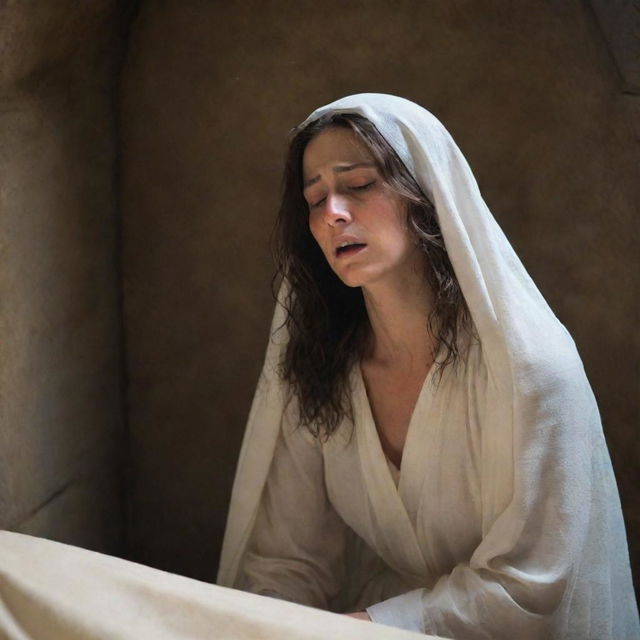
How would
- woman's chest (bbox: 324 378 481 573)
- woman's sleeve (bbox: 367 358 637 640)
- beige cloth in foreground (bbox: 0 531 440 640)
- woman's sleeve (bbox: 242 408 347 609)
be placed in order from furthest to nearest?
1. woman's sleeve (bbox: 242 408 347 609)
2. woman's chest (bbox: 324 378 481 573)
3. woman's sleeve (bbox: 367 358 637 640)
4. beige cloth in foreground (bbox: 0 531 440 640)

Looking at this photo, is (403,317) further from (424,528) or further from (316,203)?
(424,528)

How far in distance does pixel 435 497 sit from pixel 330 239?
50cm

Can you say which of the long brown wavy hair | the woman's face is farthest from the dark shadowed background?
the woman's face

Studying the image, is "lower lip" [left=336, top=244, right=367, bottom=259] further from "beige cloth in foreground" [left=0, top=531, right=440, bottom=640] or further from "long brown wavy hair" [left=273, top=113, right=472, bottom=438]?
"beige cloth in foreground" [left=0, top=531, right=440, bottom=640]

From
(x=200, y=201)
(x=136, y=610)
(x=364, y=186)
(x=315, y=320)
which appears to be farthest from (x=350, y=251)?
(x=200, y=201)

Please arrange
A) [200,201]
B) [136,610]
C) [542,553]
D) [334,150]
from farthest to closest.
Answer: [200,201] → [334,150] → [542,553] → [136,610]

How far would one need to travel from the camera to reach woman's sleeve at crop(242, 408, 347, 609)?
2.10 meters

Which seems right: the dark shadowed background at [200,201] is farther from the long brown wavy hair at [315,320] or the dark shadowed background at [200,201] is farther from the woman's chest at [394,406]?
the woman's chest at [394,406]

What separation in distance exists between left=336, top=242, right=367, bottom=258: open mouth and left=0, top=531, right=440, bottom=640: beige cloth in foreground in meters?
0.61

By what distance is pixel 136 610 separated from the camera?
61.9 inches

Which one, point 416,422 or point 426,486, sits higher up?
point 416,422

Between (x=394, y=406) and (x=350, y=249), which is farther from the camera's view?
(x=394, y=406)

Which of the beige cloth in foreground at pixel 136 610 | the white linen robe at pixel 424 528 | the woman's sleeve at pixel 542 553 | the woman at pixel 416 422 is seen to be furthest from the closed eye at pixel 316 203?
the beige cloth in foreground at pixel 136 610

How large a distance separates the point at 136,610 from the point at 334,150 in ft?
2.81
